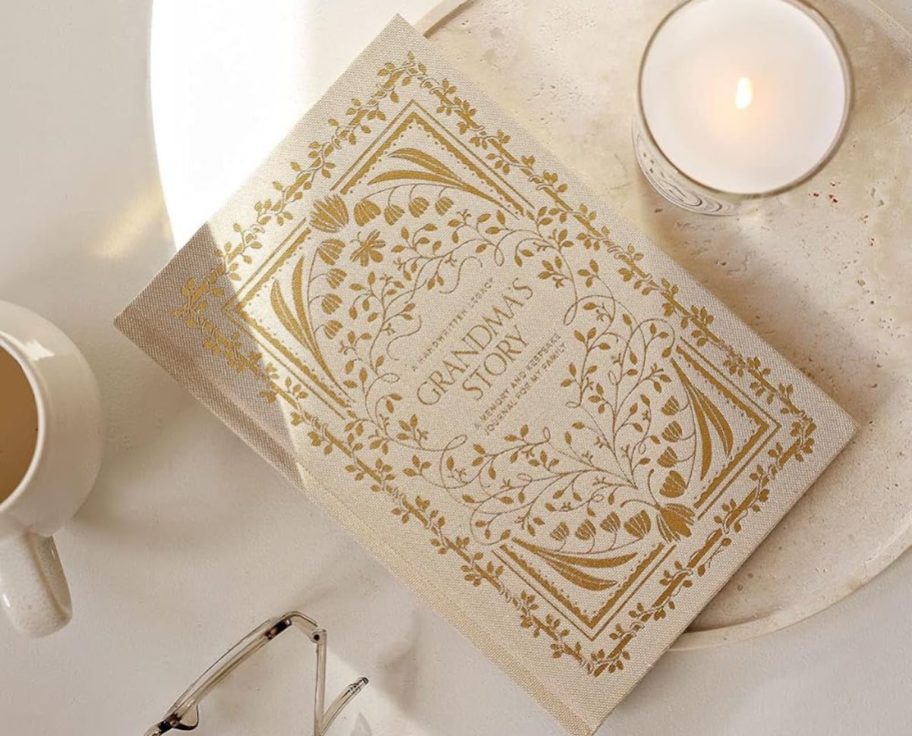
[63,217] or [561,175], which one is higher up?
[561,175]

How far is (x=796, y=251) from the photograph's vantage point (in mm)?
492

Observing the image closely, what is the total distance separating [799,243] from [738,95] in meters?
0.09

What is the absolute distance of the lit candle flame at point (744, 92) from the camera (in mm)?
458

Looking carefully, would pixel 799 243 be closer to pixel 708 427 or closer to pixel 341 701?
pixel 708 427

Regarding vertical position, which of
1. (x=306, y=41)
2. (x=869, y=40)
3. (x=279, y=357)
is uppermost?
(x=869, y=40)

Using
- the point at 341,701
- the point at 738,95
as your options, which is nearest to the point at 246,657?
the point at 341,701

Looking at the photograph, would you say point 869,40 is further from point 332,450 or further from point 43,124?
point 43,124

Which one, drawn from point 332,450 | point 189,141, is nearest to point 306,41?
point 189,141

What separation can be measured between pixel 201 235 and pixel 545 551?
0.24m

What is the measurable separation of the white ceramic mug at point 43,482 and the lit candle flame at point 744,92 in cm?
37

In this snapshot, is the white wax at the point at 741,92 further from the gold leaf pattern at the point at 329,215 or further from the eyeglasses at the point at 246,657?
the eyeglasses at the point at 246,657

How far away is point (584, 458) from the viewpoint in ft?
1.59

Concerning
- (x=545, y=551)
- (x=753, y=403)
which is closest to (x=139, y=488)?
(x=545, y=551)

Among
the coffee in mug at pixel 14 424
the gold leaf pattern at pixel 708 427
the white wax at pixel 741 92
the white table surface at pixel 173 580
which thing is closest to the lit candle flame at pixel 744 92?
the white wax at pixel 741 92
